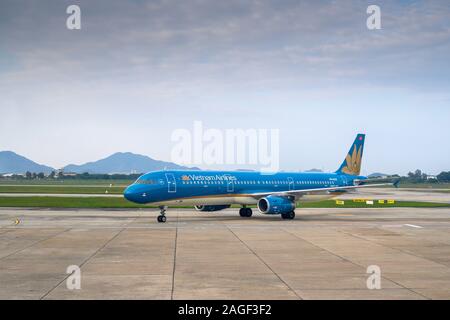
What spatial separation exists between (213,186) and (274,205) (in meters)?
4.87

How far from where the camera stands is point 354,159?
2074 inches

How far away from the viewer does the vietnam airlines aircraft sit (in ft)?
124

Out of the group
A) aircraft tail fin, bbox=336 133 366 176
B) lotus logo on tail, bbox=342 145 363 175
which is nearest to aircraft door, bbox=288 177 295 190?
aircraft tail fin, bbox=336 133 366 176

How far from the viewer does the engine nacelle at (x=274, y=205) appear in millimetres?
40281

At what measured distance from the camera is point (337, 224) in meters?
37.2

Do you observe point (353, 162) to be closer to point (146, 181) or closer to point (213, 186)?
point (213, 186)

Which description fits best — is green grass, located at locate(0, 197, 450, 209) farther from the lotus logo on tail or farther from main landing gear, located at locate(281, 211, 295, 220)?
main landing gear, located at locate(281, 211, 295, 220)

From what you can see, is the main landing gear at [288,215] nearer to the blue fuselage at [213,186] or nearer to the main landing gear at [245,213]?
the blue fuselage at [213,186]

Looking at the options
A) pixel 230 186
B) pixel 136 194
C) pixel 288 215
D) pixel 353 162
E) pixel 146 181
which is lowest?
pixel 288 215

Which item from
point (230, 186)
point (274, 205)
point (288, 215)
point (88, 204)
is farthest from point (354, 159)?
point (88, 204)

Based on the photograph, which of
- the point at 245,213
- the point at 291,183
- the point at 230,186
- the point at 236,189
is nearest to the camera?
the point at 230,186
